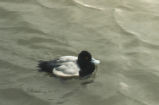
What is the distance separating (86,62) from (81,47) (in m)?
0.91

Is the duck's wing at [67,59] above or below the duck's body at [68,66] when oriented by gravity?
above

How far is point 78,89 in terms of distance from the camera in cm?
734

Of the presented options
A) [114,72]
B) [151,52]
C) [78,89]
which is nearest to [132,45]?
[151,52]

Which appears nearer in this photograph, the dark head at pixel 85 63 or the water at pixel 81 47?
the water at pixel 81 47

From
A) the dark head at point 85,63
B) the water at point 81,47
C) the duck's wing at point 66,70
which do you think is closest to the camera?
the water at point 81,47

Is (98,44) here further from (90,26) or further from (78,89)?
(78,89)

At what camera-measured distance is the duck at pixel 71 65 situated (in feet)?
24.2

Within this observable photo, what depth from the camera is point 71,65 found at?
7.52 meters

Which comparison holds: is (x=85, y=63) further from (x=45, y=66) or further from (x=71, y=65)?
(x=45, y=66)

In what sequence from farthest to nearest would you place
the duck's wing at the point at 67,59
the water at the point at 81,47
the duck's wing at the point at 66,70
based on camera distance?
the duck's wing at the point at 67,59, the duck's wing at the point at 66,70, the water at the point at 81,47

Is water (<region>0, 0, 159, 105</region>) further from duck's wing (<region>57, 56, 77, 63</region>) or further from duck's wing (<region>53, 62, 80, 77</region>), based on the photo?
duck's wing (<region>57, 56, 77, 63</region>)

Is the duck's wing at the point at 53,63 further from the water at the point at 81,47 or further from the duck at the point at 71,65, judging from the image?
the water at the point at 81,47

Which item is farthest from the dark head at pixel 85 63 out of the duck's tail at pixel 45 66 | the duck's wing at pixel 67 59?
the duck's tail at pixel 45 66

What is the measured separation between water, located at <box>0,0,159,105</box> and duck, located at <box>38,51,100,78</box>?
166 mm
